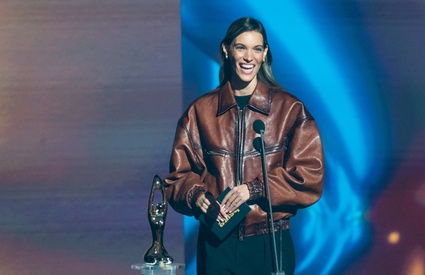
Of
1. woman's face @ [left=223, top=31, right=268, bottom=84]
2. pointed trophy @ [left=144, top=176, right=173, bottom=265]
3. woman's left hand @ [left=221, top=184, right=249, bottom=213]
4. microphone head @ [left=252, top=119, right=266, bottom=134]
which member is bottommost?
pointed trophy @ [left=144, top=176, right=173, bottom=265]

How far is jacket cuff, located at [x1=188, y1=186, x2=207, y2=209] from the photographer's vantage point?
5.54m

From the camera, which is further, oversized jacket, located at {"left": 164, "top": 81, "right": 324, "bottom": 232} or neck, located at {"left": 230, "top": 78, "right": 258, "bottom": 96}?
neck, located at {"left": 230, "top": 78, "right": 258, "bottom": 96}

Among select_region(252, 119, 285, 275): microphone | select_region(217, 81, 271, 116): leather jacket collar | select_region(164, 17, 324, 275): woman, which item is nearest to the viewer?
select_region(252, 119, 285, 275): microphone

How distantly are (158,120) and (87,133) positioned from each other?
0.44m

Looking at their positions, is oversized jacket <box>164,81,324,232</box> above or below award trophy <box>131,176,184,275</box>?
above

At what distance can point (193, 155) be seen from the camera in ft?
18.8

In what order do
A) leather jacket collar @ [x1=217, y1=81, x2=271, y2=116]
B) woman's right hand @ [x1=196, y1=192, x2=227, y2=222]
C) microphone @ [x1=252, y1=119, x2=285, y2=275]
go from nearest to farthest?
1. microphone @ [x1=252, y1=119, x2=285, y2=275]
2. woman's right hand @ [x1=196, y1=192, x2=227, y2=222]
3. leather jacket collar @ [x1=217, y1=81, x2=271, y2=116]

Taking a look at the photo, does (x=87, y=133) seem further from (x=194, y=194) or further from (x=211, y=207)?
(x=211, y=207)

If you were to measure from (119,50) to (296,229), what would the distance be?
1515 millimetres

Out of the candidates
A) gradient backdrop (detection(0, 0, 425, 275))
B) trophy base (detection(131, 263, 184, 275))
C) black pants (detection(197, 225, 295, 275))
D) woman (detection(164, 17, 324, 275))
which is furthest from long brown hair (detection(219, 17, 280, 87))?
trophy base (detection(131, 263, 184, 275))

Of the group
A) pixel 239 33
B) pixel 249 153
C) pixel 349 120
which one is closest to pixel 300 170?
pixel 249 153

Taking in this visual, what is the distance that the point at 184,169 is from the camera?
225 inches

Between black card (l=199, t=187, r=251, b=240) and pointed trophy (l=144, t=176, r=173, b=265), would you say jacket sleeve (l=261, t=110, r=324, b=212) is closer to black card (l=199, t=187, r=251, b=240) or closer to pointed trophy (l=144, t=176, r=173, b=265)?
black card (l=199, t=187, r=251, b=240)

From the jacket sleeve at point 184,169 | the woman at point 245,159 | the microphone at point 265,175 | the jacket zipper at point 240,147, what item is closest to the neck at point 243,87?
the woman at point 245,159
